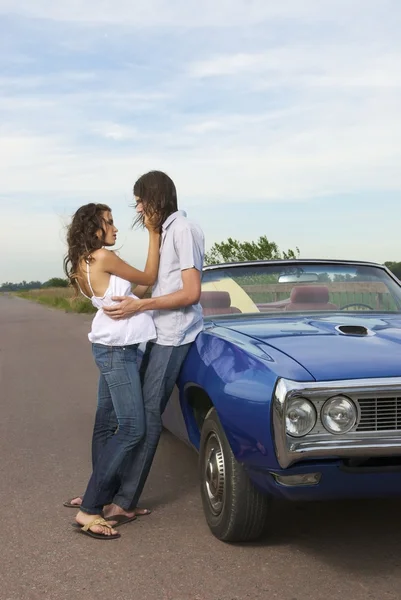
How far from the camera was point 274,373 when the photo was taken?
3646mm

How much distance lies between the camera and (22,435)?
720cm

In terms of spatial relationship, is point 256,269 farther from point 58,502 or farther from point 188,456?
point 58,502

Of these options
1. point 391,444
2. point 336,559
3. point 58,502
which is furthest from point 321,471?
point 58,502

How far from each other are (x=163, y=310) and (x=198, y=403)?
0.56 meters

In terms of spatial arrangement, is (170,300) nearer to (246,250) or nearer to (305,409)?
(305,409)

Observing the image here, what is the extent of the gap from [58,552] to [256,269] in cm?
238

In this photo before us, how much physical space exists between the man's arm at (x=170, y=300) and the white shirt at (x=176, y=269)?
6cm

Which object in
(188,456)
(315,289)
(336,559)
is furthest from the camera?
(188,456)

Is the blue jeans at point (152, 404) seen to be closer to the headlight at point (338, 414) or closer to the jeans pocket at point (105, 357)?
the jeans pocket at point (105, 357)

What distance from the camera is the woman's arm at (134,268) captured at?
446cm

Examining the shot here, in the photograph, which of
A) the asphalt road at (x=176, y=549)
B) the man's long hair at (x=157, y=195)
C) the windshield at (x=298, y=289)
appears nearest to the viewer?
the asphalt road at (x=176, y=549)

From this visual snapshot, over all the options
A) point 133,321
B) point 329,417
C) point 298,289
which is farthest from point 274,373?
point 298,289

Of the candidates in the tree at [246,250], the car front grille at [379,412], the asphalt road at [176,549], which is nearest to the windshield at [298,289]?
the asphalt road at [176,549]

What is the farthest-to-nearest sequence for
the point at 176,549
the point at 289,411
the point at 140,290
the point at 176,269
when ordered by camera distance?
1. the point at 140,290
2. the point at 176,269
3. the point at 176,549
4. the point at 289,411
